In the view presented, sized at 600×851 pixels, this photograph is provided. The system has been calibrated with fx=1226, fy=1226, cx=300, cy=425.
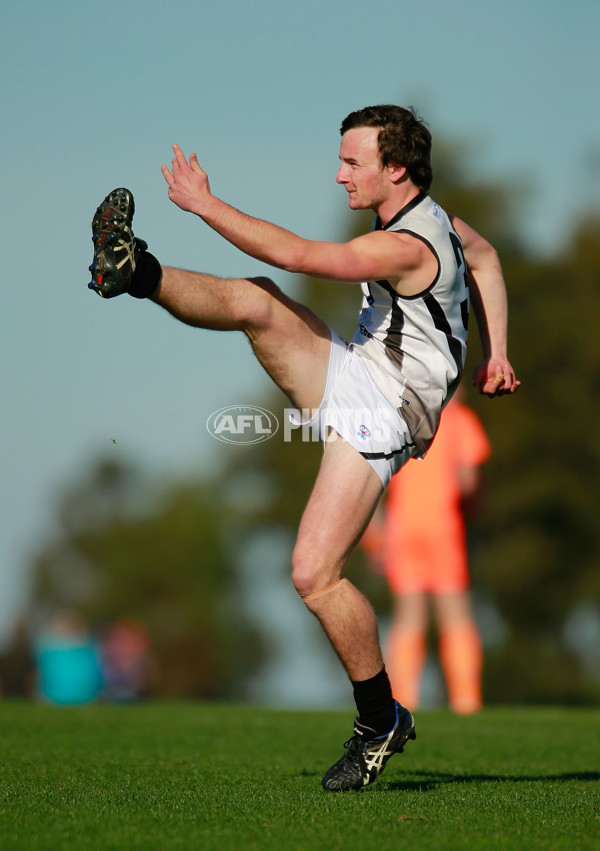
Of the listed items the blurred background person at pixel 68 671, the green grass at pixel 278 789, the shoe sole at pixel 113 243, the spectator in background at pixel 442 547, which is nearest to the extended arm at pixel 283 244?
the shoe sole at pixel 113 243

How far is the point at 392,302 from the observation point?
5359 mm

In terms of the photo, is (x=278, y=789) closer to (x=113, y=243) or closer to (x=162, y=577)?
(x=113, y=243)

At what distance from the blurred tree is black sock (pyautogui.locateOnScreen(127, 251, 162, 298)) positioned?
4460 centimetres

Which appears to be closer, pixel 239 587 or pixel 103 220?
pixel 103 220

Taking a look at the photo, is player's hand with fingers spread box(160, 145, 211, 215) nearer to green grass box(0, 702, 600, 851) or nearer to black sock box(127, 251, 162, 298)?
black sock box(127, 251, 162, 298)

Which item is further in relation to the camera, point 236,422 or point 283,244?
point 236,422

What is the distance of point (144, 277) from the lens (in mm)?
4965

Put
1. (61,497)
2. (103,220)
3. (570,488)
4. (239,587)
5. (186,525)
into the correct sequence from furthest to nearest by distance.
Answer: (61,497) < (186,525) < (239,587) < (570,488) < (103,220)

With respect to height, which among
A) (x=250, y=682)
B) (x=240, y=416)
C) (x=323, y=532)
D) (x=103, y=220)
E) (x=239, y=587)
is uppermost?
(x=103, y=220)

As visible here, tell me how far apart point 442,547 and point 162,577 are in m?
47.1

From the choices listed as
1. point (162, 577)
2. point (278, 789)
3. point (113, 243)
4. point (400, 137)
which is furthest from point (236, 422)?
point (162, 577)

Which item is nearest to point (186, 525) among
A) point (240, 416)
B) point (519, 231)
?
point (519, 231)

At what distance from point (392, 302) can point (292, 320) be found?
45 centimetres

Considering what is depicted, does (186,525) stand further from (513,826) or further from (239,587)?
(513,826)
